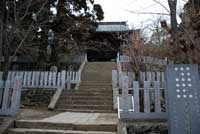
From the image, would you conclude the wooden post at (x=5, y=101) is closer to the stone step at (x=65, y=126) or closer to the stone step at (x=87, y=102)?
the stone step at (x=65, y=126)

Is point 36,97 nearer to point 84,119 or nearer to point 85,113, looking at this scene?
point 85,113

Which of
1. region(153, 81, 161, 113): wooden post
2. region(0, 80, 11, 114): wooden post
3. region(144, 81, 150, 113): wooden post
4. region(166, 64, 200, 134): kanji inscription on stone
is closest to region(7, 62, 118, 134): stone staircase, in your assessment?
region(0, 80, 11, 114): wooden post

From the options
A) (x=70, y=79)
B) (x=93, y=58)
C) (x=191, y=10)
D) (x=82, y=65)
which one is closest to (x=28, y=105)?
(x=70, y=79)

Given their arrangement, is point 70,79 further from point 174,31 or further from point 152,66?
point 174,31

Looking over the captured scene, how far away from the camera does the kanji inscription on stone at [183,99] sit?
4.89m

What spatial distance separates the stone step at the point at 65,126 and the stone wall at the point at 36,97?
3961 mm

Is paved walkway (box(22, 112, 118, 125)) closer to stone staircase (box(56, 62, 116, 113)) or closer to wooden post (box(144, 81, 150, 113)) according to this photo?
wooden post (box(144, 81, 150, 113))

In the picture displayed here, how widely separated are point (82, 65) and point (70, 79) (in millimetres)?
6190

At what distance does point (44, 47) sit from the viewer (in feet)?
48.7

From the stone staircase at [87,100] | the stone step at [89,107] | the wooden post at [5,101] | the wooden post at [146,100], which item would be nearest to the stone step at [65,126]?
the wooden post at [5,101]

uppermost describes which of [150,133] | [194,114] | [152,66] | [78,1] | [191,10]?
[78,1]

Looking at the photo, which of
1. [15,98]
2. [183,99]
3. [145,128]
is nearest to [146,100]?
[145,128]

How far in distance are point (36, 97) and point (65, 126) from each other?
201 inches

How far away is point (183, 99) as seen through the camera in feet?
16.4
